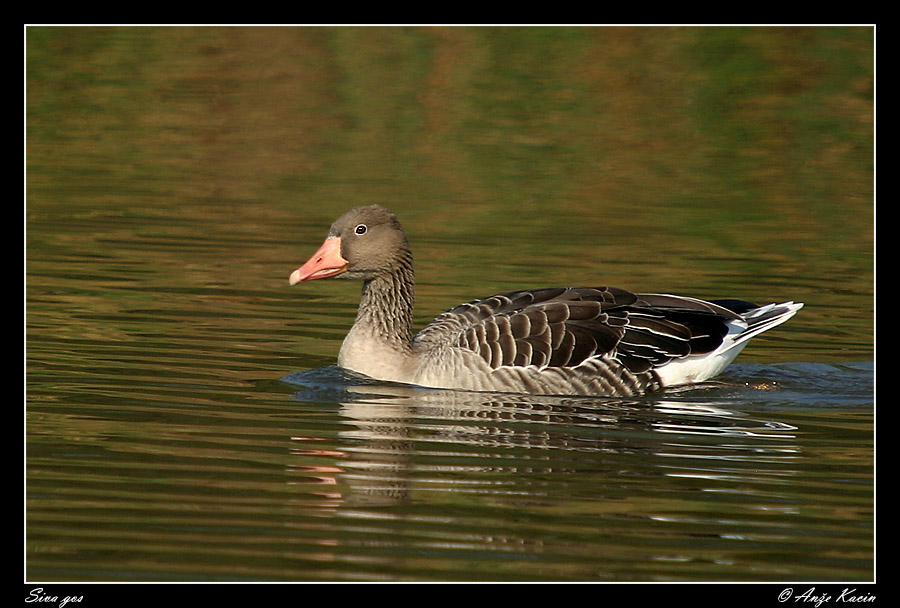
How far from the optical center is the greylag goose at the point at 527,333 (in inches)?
497

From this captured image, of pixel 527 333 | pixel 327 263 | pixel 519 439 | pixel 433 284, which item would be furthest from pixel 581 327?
pixel 433 284

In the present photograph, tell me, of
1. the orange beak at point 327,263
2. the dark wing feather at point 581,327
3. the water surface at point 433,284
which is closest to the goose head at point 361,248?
the orange beak at point 327,263

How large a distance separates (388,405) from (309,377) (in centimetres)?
107

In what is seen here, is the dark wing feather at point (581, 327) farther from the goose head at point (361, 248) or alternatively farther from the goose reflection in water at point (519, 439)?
the goose head at point (361, 248)

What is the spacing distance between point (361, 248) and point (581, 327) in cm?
220

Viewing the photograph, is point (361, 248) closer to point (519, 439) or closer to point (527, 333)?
point (527, 333)

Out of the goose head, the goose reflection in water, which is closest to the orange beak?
the goose head

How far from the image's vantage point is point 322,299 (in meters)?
16.8

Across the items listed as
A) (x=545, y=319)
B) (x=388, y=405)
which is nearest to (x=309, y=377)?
(x=388, y=405)

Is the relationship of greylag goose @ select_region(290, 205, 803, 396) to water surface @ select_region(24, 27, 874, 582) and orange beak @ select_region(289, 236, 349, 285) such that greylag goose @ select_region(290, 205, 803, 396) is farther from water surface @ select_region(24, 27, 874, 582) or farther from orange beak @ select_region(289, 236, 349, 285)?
water surface @ select_region(24, 27, 874, 582)

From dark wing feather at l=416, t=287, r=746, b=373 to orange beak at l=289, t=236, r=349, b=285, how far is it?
1055mm

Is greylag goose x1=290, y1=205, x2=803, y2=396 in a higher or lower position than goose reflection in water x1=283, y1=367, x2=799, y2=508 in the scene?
higher

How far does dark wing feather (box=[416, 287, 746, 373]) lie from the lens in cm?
1262

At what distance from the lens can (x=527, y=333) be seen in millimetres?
12633
